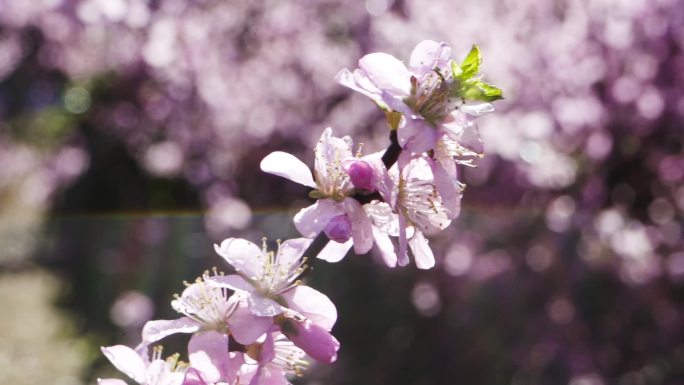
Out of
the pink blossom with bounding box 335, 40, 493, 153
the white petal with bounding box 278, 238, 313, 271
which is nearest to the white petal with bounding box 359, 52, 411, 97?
the pink blossom with bounding box 335, 40, 493, 153

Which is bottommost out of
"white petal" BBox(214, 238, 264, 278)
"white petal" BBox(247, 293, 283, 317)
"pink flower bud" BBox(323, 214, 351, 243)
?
"white petal" BBox(247, 293, 283, 317)

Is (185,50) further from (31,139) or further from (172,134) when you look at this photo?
(31,139)

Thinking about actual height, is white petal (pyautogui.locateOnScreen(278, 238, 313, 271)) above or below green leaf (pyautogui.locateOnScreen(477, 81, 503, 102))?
below

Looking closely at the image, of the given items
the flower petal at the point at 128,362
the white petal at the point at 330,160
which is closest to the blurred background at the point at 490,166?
the white petal at the point at 330,160

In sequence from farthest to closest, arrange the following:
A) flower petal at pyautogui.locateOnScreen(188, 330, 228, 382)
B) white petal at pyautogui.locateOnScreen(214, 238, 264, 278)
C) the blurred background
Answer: the blurred background → white petal at pyautogui.locateOnScreen(214, 238, 264, 278) → flower petal at pyautogui.locateOnScreen(188, 330, 228, 382)

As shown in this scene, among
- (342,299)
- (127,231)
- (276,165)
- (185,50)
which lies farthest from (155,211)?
(276,165)

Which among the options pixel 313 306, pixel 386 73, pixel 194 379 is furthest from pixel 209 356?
pixel 386 73

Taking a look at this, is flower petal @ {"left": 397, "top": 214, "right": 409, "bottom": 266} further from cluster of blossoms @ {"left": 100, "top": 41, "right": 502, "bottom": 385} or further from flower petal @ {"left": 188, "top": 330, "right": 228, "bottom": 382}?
flower petal @ {"left": 188, "top": 330, "right": 228, "bottom": 382}

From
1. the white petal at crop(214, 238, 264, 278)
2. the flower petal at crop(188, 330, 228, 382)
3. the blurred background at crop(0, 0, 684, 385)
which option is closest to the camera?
the flower petal at crop(188, 330, 228, 382)
